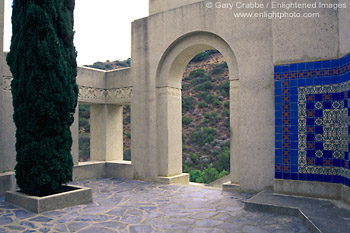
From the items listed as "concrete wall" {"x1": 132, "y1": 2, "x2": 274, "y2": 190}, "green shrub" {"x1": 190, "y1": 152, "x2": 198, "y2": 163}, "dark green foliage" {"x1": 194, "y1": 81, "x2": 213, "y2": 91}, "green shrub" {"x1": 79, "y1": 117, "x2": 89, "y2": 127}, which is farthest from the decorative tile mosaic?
"dark green foliage" {"x1": 194, "y1": 81, "x2": 213, "y2": 91}

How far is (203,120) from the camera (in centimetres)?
2561

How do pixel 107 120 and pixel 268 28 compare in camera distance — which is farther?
pixel 107 120

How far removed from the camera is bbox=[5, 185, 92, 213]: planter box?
19.2 ft

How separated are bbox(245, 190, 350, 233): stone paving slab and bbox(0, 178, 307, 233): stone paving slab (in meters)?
0.16

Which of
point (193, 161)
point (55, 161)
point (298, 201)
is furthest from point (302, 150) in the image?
point (193, 161)

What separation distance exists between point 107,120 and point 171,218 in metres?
5.74

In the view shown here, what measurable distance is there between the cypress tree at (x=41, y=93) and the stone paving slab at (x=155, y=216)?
0.79 meters

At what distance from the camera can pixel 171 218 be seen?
548 centimetres

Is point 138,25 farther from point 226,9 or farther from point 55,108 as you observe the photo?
point 55,108

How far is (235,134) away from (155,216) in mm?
3158

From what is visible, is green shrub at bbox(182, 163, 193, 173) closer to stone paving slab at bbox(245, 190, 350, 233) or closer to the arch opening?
the arch opening

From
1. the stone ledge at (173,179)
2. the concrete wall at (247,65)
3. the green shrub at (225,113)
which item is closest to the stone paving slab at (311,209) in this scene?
the concrete wall at (247,65)

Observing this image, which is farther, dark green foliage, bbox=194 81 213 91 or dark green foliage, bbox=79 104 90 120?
dark green foliage, bbox=194 81 213 91

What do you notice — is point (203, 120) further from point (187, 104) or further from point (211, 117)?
point (187, 104)
